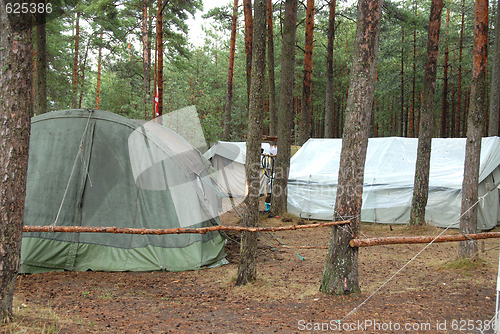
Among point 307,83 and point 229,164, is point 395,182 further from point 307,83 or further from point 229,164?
point 229,164

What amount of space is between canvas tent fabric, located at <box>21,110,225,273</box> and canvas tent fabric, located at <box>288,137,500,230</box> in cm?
523

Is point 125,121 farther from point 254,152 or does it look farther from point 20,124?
point 20,124

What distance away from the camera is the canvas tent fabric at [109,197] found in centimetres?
591

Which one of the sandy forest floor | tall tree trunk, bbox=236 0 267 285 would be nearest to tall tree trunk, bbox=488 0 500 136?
the sandy forest floor

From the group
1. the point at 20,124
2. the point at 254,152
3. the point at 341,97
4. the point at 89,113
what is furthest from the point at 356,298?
the point at 341,97

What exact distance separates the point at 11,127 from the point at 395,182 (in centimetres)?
914

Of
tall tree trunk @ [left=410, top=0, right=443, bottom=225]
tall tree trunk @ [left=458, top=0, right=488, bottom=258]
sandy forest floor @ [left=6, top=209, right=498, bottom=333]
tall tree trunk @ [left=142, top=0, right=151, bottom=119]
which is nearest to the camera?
sandy forest floor @ [left=6, top=209, right=498, bottom=333]

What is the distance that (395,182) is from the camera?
33.7ft

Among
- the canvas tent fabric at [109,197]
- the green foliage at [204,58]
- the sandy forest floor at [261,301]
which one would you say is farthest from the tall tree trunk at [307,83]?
the canvas tent fabric at [109,197]

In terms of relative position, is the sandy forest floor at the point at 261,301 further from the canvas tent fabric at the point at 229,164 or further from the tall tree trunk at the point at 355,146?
the canvas tent fabric at the point at 229,164

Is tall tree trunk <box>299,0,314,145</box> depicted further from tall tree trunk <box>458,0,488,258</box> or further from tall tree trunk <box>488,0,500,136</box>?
tall tree trunk <box>458,0,488,258</box>

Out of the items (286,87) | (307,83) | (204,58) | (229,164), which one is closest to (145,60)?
(229,164)

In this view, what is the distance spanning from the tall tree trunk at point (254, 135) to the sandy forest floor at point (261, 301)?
29cm

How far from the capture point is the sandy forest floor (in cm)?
372
